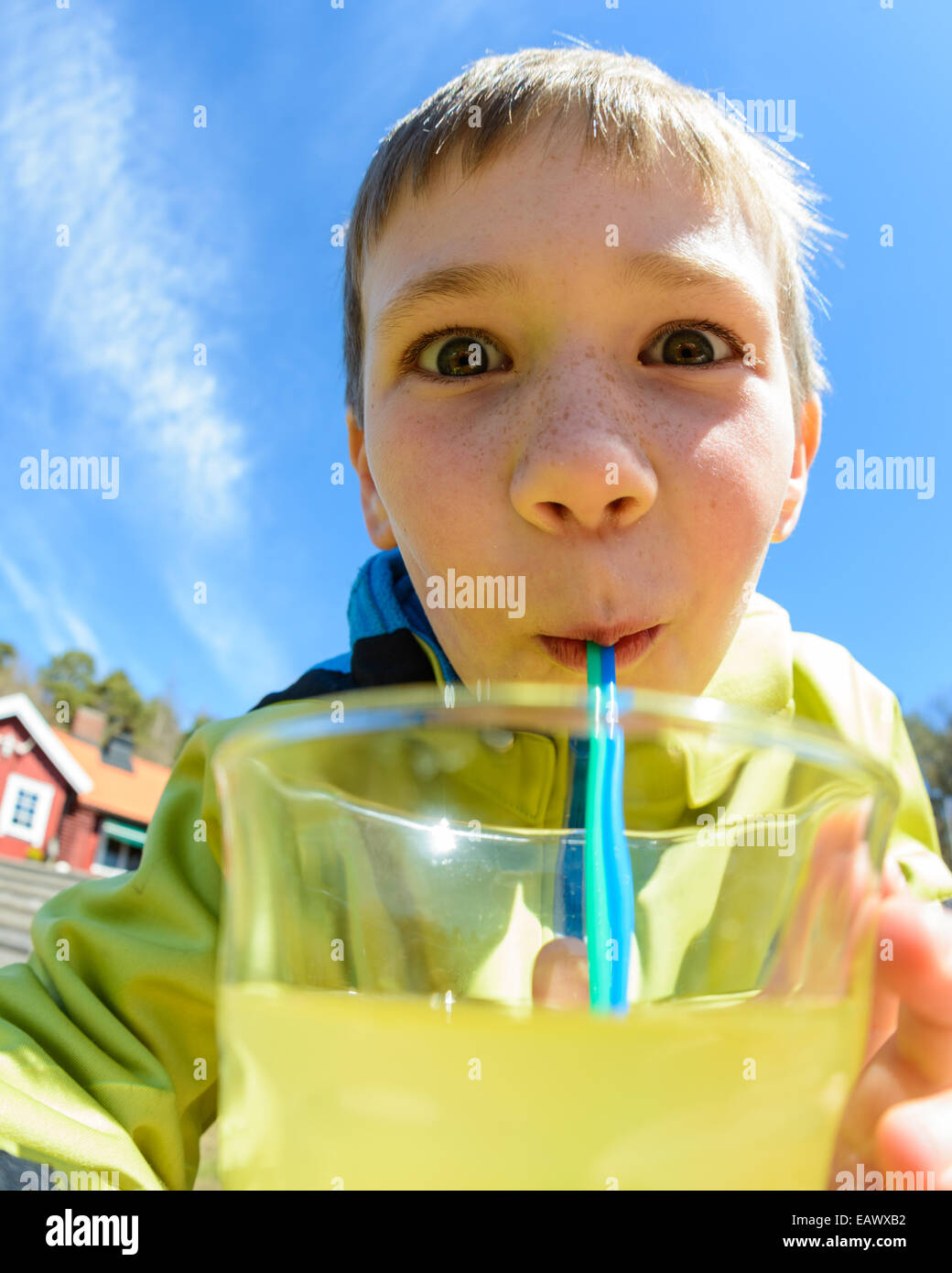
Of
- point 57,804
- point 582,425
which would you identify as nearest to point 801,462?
point 582,425

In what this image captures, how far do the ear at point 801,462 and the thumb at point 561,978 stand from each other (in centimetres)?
103

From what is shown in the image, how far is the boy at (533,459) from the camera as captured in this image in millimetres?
880

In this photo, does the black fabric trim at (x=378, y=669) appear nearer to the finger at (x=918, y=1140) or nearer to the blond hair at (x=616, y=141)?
the blond hair at (x=616, y=141)

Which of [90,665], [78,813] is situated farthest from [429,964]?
[90,665]

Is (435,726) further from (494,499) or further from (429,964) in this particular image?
(494,499)

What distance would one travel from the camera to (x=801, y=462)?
1552mm

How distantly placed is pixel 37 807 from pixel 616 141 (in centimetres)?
1921

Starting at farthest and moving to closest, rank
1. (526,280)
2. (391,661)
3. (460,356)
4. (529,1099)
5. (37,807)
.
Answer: (37,807)
(391,661)
(460,356)
(526,280)
(529,1099)

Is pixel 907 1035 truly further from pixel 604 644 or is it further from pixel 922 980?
pixel 604 644

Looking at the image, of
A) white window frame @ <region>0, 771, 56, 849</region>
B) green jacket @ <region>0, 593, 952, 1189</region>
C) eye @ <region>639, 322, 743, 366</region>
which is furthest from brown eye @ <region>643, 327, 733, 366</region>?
white window frame @ <region>0, 771, 56, 849</region>

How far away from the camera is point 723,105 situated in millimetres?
1479
